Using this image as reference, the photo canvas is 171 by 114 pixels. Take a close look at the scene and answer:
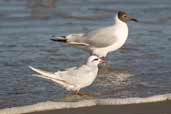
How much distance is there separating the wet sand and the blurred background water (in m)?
0.80

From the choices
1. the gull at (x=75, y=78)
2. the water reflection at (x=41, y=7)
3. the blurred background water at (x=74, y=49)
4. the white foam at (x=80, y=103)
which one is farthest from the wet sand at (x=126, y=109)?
the water reflection at (x=41, y=7)

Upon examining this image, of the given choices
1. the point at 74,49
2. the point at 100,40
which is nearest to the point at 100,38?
the point at 100,40

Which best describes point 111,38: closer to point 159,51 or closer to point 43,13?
point 159,51

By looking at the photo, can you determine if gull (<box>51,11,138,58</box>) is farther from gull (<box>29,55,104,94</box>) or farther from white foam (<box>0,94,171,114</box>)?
white foam (<box>0,94,171,114</box>)

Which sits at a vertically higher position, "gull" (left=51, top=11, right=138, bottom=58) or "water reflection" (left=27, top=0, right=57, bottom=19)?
"gull" (left=51, top=11, right=138, bottom=58)

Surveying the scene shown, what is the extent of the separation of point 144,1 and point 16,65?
636cm

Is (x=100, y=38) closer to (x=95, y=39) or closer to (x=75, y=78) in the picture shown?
(x=95, y=39)

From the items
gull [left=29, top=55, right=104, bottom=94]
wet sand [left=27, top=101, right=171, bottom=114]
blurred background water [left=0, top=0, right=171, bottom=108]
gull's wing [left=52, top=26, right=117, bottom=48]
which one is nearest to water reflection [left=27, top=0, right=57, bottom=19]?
blurred background water [left=0, top=0, right=171, bottom=108]

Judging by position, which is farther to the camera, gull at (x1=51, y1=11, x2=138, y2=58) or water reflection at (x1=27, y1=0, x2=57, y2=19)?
water reflection at (x1=27, y1=0, x2=57, y2=19)

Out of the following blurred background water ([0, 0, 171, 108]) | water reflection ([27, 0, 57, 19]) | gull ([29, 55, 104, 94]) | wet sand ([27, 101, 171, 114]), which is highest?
wet sand ([27, 101, 171, 114])

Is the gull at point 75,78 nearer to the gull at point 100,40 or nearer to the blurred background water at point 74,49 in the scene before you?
the blurred background water at point 74,49

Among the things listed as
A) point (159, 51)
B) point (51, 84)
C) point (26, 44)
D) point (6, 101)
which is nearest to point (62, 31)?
point (26, 44)

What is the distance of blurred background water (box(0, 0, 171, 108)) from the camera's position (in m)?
9.17

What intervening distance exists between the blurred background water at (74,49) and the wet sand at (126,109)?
2.61 ft
